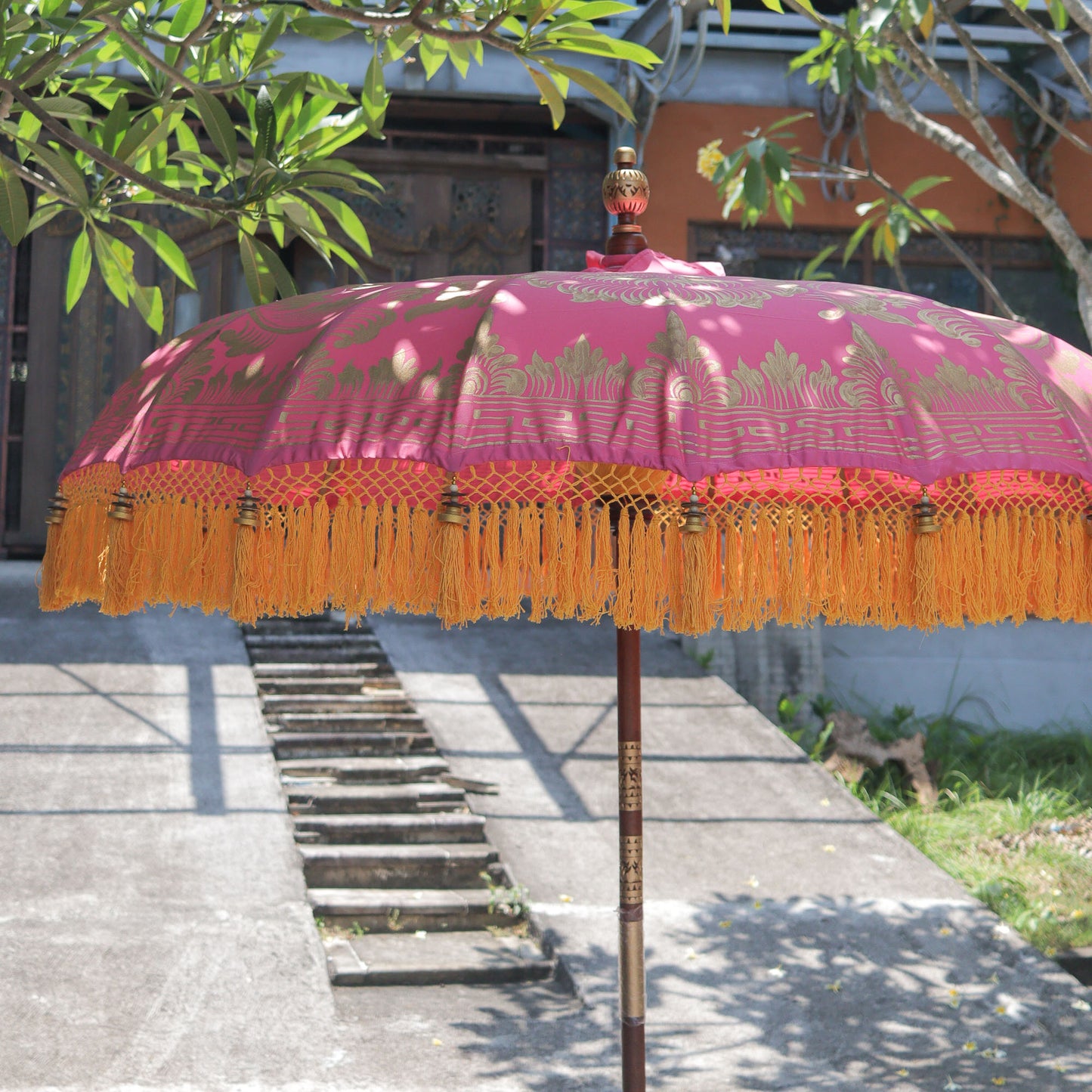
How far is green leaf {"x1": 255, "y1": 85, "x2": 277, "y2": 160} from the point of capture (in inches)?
138

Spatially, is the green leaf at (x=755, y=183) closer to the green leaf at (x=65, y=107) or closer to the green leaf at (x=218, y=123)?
the green leaf at (x=218, y=123)

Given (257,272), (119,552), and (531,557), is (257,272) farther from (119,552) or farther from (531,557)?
(531,557)

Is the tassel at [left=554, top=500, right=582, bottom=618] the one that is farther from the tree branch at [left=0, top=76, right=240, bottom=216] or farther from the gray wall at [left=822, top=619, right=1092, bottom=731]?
the gray wall at [left=822, top=619, right=1092, bottom=731]

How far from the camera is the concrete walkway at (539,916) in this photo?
15.1 ft

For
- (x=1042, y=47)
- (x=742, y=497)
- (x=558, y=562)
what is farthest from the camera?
(x=1042, y=47)

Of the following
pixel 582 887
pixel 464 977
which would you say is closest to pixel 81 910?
pixel 464 977

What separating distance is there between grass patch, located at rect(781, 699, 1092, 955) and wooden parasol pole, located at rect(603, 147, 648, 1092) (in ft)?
11.7

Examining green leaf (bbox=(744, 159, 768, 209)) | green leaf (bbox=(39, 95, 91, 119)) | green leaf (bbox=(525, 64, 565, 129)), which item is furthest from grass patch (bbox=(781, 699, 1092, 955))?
green leaf (bbox=(39, 95, 91, 119))

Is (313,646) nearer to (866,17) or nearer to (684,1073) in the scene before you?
(684,1073)

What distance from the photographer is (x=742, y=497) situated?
2.46 metres

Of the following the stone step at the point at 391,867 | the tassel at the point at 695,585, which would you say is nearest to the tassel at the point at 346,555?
the tassel at the point at 695,585

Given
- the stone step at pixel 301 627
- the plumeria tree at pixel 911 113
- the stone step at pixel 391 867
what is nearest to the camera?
the plumeria tree at pixel 911 113

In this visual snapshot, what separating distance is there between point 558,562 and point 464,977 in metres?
3.51

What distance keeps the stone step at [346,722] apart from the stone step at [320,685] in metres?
0.40
